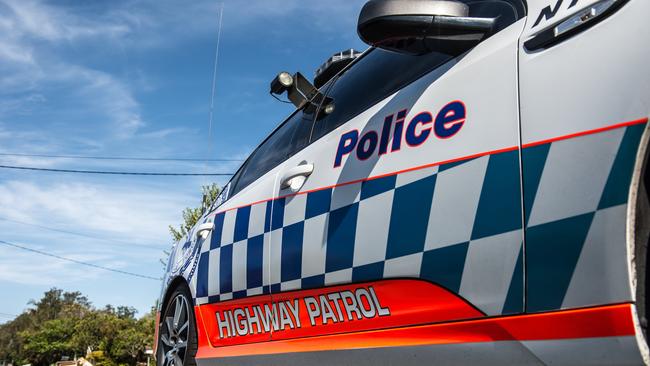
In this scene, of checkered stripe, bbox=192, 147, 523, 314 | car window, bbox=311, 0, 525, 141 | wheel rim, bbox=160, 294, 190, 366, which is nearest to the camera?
checkered stripe, bbox=192, 147, 523, 314

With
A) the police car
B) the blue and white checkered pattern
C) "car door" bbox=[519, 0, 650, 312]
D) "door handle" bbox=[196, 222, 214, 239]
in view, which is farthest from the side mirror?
"door handle" bbox=[196, 222, 214, 239]

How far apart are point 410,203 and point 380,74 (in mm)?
687

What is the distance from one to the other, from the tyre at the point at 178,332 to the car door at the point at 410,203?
0.87m

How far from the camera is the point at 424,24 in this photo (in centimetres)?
164

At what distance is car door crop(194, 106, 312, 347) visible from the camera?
7.98 feet

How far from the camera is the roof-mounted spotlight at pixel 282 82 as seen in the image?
2525 millimetres

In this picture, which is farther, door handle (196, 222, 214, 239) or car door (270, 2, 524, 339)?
door handle (196, 222, 214, 239)

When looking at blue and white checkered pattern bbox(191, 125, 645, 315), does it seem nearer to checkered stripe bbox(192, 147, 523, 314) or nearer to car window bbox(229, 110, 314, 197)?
checkered stripe bbox(192, 147, 523, 314)

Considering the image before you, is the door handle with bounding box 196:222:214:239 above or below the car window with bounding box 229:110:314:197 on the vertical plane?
below

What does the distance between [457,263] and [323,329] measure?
0.71 meters

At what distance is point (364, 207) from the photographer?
183cm

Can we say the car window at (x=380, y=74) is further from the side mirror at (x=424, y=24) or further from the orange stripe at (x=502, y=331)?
the orange stripe at (x=502, y=331)

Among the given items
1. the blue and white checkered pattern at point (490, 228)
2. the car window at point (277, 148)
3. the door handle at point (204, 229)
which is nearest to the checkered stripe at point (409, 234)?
the blue and white checkered pattern at point (490, 228)

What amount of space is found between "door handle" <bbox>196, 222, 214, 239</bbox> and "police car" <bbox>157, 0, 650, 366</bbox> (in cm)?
62
